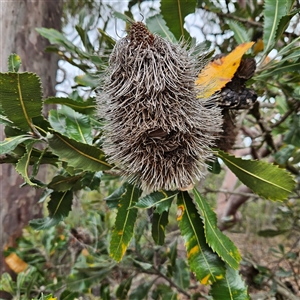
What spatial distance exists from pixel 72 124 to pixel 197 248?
1.50ft

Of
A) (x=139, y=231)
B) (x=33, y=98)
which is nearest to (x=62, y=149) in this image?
(x=33, y=98)

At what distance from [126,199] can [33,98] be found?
0.34 metres

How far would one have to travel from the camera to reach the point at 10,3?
53.7 inches

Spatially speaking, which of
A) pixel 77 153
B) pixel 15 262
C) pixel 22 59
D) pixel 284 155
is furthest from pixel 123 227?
pixel 22 59

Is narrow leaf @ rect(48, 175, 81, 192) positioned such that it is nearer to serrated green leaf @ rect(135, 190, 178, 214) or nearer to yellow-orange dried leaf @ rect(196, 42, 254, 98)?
serrated green leaf @ rect(135, 190, 178, 214)

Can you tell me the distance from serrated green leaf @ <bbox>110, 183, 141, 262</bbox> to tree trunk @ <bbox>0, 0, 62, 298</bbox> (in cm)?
83

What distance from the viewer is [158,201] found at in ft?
2.37

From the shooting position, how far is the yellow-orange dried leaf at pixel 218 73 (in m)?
0.74

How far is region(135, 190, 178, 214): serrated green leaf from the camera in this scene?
707 millimetres

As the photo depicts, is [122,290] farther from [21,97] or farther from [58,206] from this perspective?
[21,97]

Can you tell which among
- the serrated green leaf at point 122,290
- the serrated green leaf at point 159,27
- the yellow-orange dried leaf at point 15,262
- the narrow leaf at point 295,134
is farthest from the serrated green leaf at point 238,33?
the yellow-orange dried leaf at point 15,262

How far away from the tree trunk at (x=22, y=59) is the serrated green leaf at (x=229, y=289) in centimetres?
110

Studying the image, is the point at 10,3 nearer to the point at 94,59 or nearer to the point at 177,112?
the point at 94,59

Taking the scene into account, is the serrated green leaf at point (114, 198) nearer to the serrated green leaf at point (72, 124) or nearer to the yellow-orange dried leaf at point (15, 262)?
the serrated green leaf at point (72, 124)
